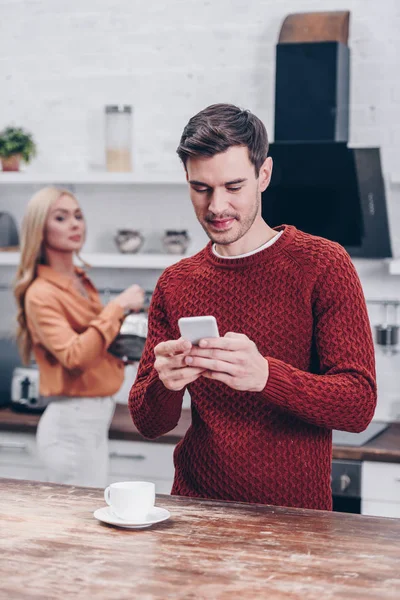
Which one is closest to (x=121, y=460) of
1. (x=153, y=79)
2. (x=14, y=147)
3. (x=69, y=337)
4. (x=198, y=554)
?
(x=69, y=337)

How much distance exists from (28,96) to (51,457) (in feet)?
6.32

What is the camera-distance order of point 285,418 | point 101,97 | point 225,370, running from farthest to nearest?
point 101,97, point 285,418, point 225,370

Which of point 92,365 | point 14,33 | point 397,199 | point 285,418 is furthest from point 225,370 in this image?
point 14,33

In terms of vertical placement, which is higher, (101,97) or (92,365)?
(101,97)

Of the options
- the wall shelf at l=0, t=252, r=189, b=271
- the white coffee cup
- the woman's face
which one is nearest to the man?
the white coffee cup

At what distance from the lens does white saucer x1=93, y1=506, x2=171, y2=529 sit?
1.71 metres

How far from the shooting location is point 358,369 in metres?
1.88

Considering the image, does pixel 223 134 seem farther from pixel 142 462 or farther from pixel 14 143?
pixel 14 143

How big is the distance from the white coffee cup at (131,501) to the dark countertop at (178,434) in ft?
5.86

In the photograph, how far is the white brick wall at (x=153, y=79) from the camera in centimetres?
396

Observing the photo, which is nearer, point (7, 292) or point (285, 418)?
point (285, 418)

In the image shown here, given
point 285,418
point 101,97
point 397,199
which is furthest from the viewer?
point 101,97

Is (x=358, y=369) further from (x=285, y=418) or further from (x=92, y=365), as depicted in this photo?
(x=92, y=365)

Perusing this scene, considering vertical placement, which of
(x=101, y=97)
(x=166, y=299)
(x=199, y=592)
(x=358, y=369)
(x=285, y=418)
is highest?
(x=101, y=97)
